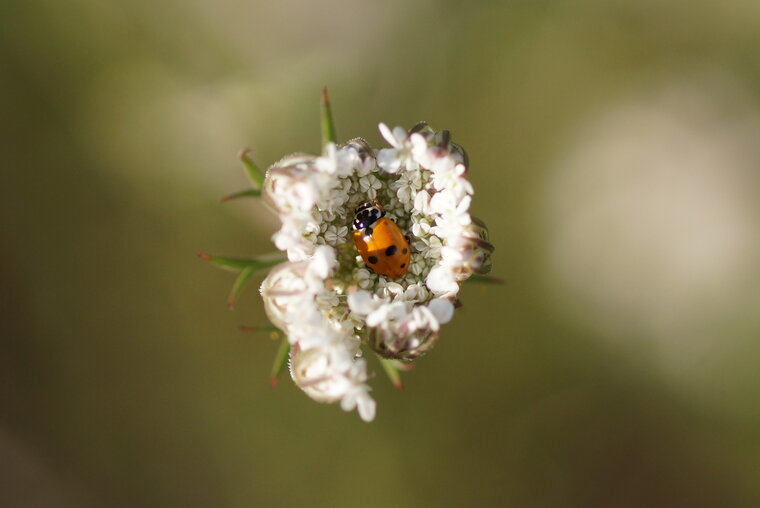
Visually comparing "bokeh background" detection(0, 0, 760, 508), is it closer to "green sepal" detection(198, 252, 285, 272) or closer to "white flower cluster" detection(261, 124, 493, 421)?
"green sepal" detection(198, 252, 285, 272)

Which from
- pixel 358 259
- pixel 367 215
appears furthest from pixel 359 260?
pixel 367 215

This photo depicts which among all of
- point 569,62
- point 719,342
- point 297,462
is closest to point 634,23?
point 569,62

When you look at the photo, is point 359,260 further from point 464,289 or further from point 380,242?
point 464,289

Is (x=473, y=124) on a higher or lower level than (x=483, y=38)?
lower

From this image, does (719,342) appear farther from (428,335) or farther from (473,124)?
(428,335)

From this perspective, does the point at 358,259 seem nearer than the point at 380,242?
No

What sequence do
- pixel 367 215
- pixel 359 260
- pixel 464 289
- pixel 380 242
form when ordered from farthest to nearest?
pixel 464 289, pixel 359 260, pixel 367 215, pixel 380 242
